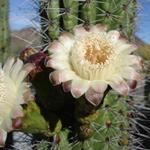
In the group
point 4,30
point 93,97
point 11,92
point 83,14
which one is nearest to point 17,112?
point 11,92

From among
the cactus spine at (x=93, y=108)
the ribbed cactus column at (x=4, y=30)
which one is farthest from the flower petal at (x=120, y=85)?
the ribbed cactus column at (x=4, y=30)

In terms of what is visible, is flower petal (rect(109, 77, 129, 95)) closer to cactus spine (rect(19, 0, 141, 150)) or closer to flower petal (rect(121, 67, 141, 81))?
flower petal (rect(121, 67, 141, 81))

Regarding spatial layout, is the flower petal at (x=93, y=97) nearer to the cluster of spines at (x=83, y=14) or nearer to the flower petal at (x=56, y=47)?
the flower petal at (x=56, y=47)

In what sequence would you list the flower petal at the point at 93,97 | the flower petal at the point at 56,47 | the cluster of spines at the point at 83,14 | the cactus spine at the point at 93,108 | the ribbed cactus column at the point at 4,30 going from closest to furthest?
the flower petal at the point at 93,97, the flower petal at the point at 56,47, the cactus spine at the point at 93,108, the cluster of spines at the point at 83,14, the ribbed cactus column at the point at 4,30

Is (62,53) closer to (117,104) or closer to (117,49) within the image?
(117,49)

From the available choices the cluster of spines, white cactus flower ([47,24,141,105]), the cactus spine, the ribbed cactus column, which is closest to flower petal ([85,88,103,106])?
white cactus flower ([47,24,141,105])

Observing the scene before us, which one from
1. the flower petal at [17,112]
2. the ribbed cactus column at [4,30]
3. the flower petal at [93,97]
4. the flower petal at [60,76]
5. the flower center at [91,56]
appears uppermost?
the flower center at [91,56]

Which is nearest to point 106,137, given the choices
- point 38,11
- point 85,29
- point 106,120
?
point 106,120
